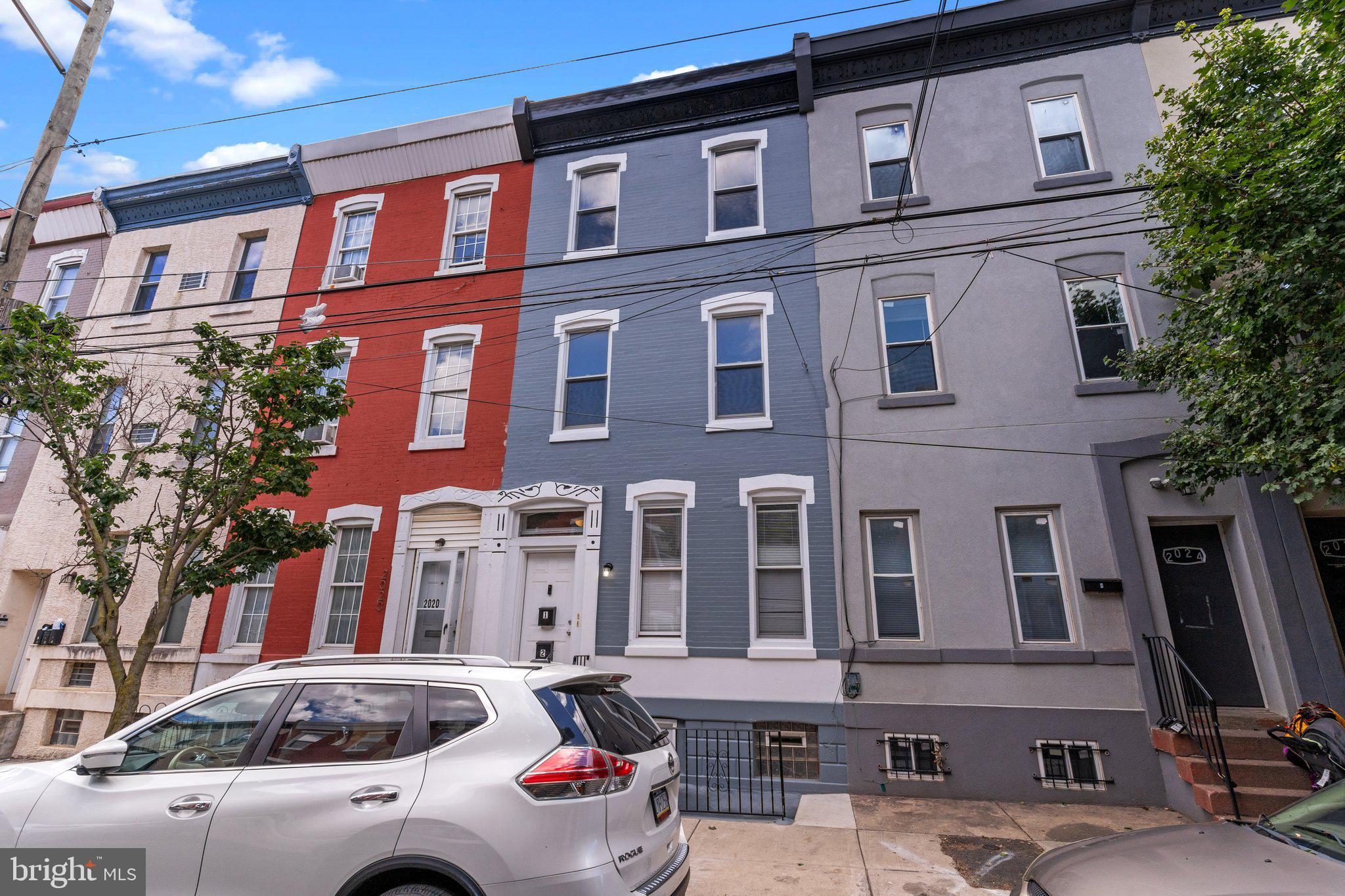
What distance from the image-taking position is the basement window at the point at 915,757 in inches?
313

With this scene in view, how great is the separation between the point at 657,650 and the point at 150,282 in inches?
566

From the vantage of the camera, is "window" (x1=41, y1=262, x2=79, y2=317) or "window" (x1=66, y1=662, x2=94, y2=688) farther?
"window" (x1=41, y1=262, x2=79, y2=317)

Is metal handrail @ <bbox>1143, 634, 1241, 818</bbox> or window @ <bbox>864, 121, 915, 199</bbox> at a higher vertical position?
window @ <bbox>864, 121, 915, 199</bbox>

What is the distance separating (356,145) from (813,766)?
47.3ft

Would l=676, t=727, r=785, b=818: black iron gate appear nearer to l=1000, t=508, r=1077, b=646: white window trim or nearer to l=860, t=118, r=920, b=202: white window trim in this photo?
l=1000, t=508, r=1077, b=646: white window trim

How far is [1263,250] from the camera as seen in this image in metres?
6.06

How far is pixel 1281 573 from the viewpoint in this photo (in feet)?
25.4

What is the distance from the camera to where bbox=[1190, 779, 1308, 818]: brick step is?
6242 mm

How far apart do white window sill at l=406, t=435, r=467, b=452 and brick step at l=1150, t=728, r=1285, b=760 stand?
10522 millimetres

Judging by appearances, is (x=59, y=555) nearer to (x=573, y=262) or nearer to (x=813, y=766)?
(x=573, y=262)

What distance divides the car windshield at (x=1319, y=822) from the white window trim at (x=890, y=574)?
5.00 meters

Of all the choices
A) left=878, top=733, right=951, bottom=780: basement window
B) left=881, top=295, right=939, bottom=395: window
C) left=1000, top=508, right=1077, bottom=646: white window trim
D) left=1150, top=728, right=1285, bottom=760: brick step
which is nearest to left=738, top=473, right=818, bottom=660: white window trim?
left=878, top=733, right=951, bottom=780: basement window

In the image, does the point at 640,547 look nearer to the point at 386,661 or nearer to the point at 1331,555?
the point at 386,661

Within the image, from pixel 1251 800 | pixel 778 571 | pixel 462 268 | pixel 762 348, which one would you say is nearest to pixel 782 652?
pixel 778 571
